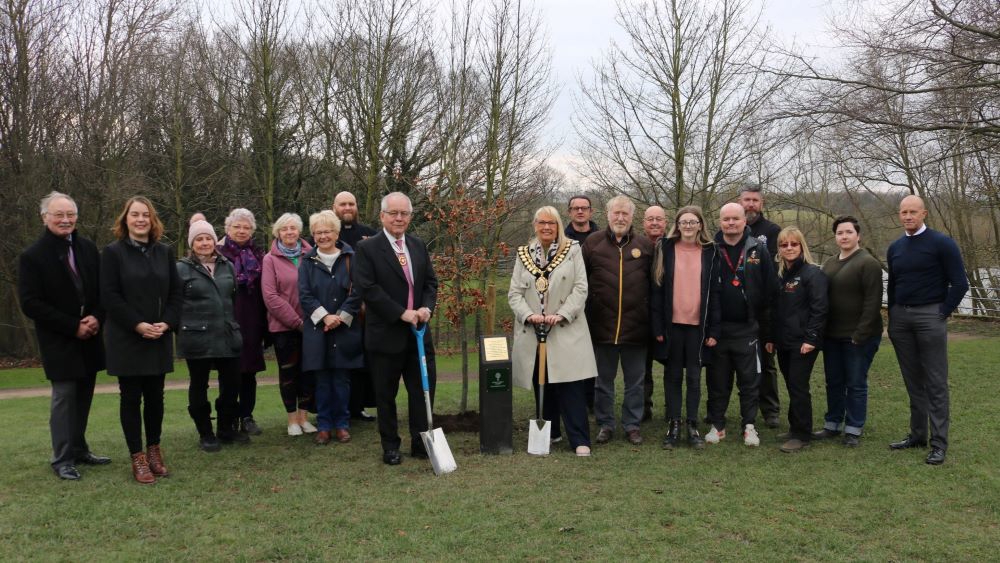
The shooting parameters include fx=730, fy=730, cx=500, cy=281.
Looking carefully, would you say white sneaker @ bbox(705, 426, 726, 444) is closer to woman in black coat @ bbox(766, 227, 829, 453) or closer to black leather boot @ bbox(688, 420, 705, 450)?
black leather boot @ bbox(688, 420, 705, 450)

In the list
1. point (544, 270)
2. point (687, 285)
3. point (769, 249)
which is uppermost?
point (769, 249)

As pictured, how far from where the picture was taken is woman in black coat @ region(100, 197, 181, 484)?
16.0 ft

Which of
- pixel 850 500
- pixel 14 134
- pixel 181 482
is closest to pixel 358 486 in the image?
pixel 181 482

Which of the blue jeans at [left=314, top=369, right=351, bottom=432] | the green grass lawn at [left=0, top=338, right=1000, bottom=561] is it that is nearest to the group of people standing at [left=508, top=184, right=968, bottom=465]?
the green grass lawn at [left=0, top=338, right=1000, bottom=561]

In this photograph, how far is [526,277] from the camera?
5871mm

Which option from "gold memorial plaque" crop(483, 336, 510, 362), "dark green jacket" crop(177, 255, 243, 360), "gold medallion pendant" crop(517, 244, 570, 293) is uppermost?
"gold medallion pendant" crop(517, 244, 570, 293)

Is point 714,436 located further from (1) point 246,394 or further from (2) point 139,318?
(2) point 139,318

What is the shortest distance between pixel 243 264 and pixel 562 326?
2.77 meters

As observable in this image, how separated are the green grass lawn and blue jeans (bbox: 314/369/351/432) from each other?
0.79 feet

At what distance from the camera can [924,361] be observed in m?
5.63

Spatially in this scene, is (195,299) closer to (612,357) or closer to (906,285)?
(612,357)

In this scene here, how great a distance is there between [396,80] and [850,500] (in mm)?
16886

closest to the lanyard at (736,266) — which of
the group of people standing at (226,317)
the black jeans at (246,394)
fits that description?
the group of people standing at (226,317)

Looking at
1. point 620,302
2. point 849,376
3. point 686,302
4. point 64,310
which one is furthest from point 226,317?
point 849,376
